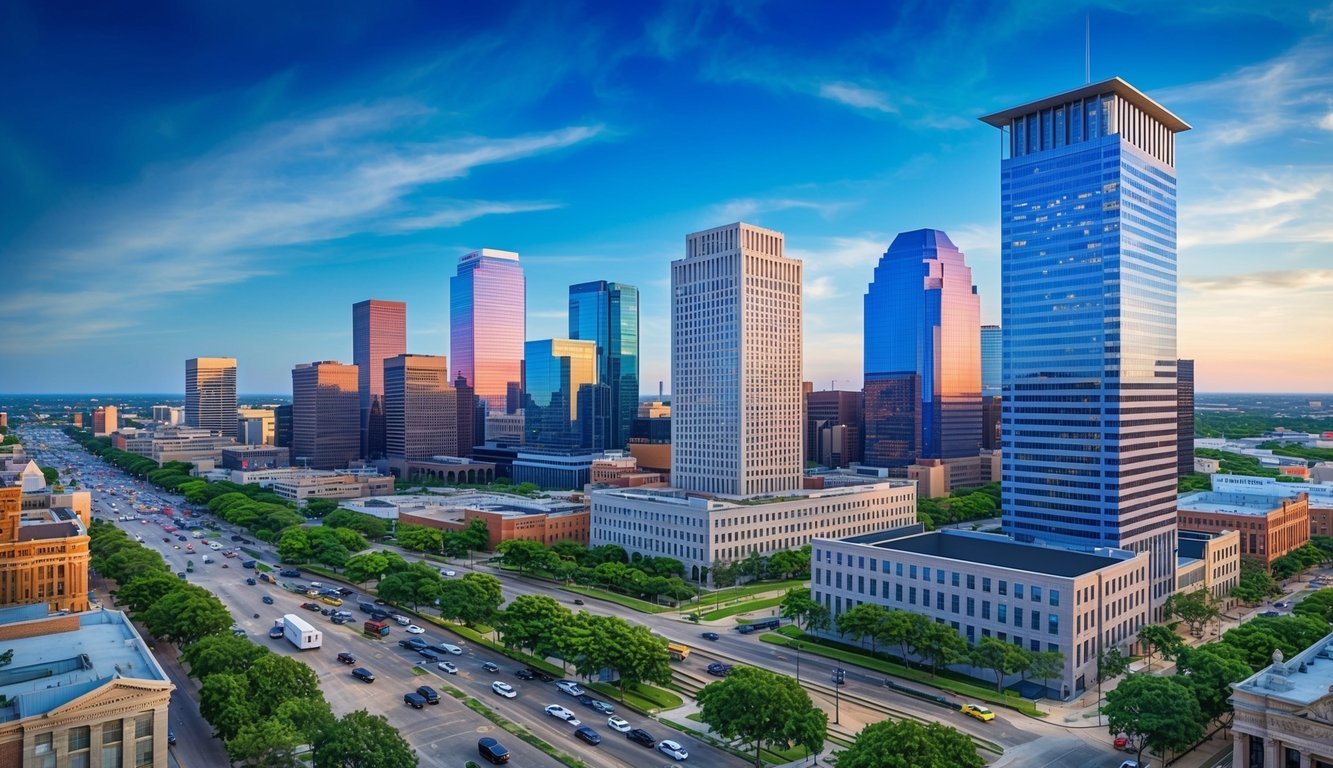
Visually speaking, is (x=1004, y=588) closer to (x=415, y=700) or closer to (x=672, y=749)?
(x=672, y=749)

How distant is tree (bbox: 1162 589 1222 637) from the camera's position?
317ft

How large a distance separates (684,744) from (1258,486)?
5893 inches

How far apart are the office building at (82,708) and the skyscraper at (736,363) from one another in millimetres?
111740

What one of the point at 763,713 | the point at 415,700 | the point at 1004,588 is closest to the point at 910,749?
the point at 763,713

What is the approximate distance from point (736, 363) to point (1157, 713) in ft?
339

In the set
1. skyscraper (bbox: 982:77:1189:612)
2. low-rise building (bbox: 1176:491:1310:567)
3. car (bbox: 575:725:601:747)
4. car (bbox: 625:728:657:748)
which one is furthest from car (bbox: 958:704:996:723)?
low-rise building (bbox: 1176:491:1310:567)

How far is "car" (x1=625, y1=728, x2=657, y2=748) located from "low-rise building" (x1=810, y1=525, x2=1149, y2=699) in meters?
33.2

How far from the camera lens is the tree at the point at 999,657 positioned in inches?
3051

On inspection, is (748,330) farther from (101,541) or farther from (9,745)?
(9,745)

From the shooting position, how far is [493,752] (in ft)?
205

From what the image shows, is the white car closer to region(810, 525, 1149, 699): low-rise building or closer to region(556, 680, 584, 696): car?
region(556, 680, 584, 696): car

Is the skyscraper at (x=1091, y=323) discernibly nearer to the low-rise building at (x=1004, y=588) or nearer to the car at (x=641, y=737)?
the low-rise building at (x=1004, y=588)

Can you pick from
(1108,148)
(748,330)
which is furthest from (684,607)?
(1108,148)

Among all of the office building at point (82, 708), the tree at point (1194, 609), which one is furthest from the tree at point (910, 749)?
the tree at point (1194, 609)
